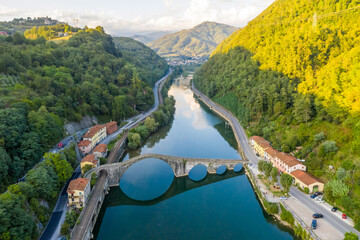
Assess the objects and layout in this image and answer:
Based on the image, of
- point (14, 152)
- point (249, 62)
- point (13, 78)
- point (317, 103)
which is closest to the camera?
point (14, 152)

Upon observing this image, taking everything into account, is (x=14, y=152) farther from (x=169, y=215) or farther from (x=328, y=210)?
(x=328, y=210)

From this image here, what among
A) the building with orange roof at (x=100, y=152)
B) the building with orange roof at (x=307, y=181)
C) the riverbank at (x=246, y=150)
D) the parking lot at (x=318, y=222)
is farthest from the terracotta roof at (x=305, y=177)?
the building with orange roof at (x=100, y=152)

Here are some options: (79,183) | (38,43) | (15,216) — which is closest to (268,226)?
(79,183)

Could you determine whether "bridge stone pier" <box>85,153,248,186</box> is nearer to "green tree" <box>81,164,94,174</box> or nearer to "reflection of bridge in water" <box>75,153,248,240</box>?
"reflection of bridge in water" <box>75,153,248,240</box>

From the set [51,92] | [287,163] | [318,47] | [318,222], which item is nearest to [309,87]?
[318,47]

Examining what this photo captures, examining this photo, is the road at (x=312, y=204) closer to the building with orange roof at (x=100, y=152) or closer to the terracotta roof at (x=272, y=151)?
the terracotta roof at (x=272, y=151)

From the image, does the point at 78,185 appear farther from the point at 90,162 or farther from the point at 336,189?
the point at 336,189
